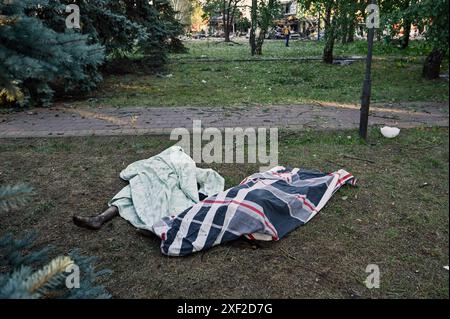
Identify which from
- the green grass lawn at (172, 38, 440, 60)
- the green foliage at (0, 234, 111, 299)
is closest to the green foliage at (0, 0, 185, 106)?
the green foliage at (0, 234, 111, 299)

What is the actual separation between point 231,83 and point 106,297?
9.54 m

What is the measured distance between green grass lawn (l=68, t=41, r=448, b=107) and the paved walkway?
0.59 m

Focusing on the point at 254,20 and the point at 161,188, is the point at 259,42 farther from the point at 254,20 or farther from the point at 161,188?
the point at 161,188

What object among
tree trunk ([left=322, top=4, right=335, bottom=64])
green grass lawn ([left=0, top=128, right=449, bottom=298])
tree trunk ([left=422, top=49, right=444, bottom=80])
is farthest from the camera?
tree trunk ([left=322, top=4, right=335, bottom=64])

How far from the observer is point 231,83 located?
1093 centimetres

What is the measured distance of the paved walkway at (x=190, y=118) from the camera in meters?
6.33

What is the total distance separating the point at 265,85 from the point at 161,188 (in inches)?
281

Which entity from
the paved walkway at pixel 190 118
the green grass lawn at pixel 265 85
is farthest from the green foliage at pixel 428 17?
the paved walkway at pixel 190 118

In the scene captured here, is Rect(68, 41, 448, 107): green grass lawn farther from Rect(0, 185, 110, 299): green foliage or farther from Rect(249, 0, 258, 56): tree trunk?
Rect(0, 185, 110, 299): green foliage

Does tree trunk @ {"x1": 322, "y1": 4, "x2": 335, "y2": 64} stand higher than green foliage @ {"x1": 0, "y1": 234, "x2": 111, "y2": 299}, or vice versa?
tree trunk @ {"x1": 322, "y1": 4, "x2": 335, "y2": 64}

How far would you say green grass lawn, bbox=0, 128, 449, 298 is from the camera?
2592 millimetres

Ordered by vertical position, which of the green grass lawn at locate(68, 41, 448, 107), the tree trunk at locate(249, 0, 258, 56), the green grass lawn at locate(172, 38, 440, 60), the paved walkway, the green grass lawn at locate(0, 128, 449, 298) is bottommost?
the green grass lawn at locate(0, 128, 449, 298)

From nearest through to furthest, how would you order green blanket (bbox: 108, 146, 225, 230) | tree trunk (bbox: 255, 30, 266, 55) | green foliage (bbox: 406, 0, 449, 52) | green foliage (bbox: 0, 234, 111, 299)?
green foliage (bbox: 0, 234, 111, 299)
green blanket (bbox: 108, 146, 225, 230)
green foliage (bbox: 406, 0, 449, 52)
tree trunk (bbox: 255, 30, 266, 55)

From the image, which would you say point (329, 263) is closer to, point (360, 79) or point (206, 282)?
point (206, 282)
